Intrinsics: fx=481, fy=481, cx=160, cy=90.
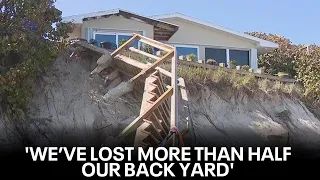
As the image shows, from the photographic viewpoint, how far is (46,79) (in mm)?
12609

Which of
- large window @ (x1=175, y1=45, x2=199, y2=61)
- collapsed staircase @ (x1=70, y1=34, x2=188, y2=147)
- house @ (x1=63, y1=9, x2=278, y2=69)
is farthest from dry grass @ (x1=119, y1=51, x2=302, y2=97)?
large window @ (x1=175, y1=45, x2=199, y2=61)

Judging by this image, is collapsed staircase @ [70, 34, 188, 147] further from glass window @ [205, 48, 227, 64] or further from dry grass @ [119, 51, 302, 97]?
glass window @ [205, 48, 227, 64]

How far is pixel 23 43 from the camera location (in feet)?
38.0

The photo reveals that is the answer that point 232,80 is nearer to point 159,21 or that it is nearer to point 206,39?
point 159,21

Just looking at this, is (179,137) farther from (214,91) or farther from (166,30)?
(166,30)

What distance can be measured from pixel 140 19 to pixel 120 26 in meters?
0.79

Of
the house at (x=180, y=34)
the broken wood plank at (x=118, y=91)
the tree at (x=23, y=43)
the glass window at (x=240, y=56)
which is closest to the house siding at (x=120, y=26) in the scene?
the house at (x=180, y=34)

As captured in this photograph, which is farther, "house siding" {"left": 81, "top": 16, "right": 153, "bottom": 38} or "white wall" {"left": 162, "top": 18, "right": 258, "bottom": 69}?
"white wall" {"left": 162, "top": 18, "right": 258, "bottom": 69}

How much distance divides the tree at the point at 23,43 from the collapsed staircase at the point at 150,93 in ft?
4.41

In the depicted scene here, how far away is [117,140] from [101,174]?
152 centimetres

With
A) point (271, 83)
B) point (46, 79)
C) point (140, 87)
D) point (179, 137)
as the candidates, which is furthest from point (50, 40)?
point (271, 83)

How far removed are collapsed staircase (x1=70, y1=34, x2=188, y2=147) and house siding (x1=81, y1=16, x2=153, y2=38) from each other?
13.6ft

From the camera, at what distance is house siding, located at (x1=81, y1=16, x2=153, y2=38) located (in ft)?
58.5

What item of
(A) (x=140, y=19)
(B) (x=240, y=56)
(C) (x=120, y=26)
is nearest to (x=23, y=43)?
(C) (x=120, y=26)
